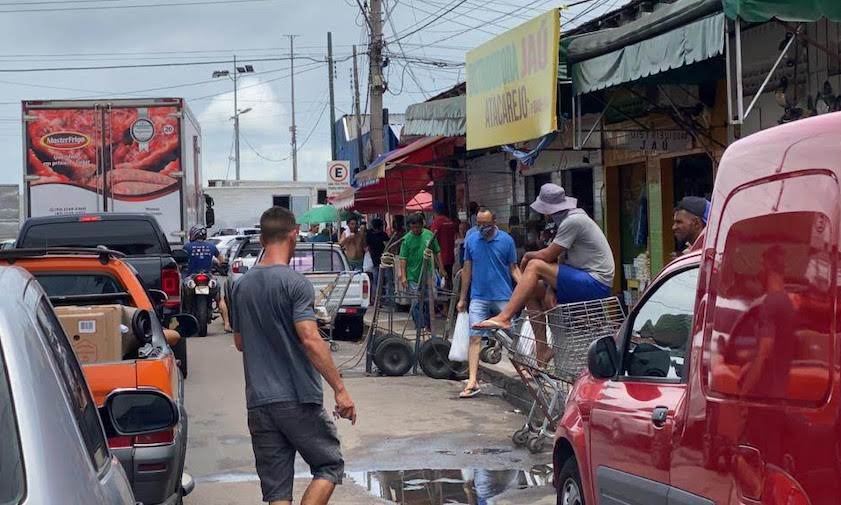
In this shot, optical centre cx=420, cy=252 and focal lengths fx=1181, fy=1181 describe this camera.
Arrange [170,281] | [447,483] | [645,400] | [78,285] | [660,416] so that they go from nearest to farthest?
[660,416], [645,400], [447,483], [78,285], [170,281]

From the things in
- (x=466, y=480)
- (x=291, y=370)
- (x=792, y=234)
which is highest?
(x=792, y=234)

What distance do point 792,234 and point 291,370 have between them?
3100 mm

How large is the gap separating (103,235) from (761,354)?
11.5 metres

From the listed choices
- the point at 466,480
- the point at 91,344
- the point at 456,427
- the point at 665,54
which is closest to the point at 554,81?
the point at 665,54

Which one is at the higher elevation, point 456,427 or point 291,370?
point 291,370

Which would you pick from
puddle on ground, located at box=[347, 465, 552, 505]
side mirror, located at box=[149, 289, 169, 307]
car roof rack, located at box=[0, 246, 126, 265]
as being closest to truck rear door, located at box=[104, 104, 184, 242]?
side mirror, located at box=[149, 289, 169, 307]

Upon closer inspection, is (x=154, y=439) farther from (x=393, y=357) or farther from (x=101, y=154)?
(x=101, y=154)

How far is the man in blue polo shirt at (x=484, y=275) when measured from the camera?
11516 mm

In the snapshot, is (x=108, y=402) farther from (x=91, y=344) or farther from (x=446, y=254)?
(x=446, y=254)

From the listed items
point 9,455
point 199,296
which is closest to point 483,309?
point 199,296

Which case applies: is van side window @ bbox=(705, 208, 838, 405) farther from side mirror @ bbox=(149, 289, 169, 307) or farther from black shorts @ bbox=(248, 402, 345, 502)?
side mirror @ bbox=(149, 289, 169, 307)

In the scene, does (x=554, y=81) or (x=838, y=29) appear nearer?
(x=838, y=29)

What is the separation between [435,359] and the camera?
13.4m

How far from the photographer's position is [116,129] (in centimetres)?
1867
